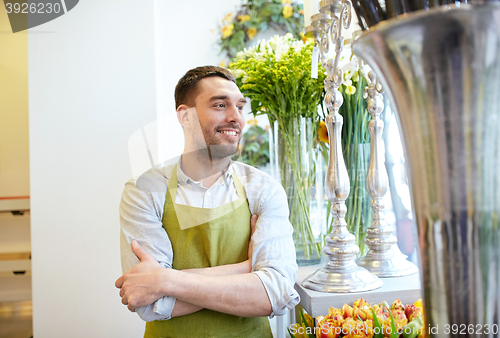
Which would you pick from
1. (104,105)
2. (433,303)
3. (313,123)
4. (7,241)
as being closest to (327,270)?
(313,123)

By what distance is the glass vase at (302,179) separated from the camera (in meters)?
0.98

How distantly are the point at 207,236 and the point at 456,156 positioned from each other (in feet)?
2.18

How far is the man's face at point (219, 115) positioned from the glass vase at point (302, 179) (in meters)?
0.20

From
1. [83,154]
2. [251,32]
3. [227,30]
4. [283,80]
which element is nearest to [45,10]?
[83,154]

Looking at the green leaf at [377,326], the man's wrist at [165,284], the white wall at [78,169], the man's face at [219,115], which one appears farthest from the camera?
the white wall at [78,169]

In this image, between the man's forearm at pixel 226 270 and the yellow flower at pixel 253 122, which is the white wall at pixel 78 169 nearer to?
the yellow flower at pixel 253 122

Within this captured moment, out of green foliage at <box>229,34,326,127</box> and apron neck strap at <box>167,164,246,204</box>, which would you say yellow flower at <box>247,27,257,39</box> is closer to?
green foliage at <box>229,34,326,127</box>

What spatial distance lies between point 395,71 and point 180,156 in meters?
0.75

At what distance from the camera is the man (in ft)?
2.28

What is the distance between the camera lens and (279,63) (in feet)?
3.08

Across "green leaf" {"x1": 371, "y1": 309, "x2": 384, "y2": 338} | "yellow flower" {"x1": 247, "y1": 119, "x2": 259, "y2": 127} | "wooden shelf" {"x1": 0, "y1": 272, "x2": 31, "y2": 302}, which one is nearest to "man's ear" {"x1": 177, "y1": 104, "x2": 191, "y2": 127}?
"green leaf" {"x1": 371, "y1": 309, "x2": 384, "y2": 338}

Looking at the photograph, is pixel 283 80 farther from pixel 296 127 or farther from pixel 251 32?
pixel 251 32

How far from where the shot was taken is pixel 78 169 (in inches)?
53.7

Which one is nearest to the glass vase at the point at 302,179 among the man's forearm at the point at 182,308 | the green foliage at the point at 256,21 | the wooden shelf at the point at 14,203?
the man's forearm at the point at 182,308
